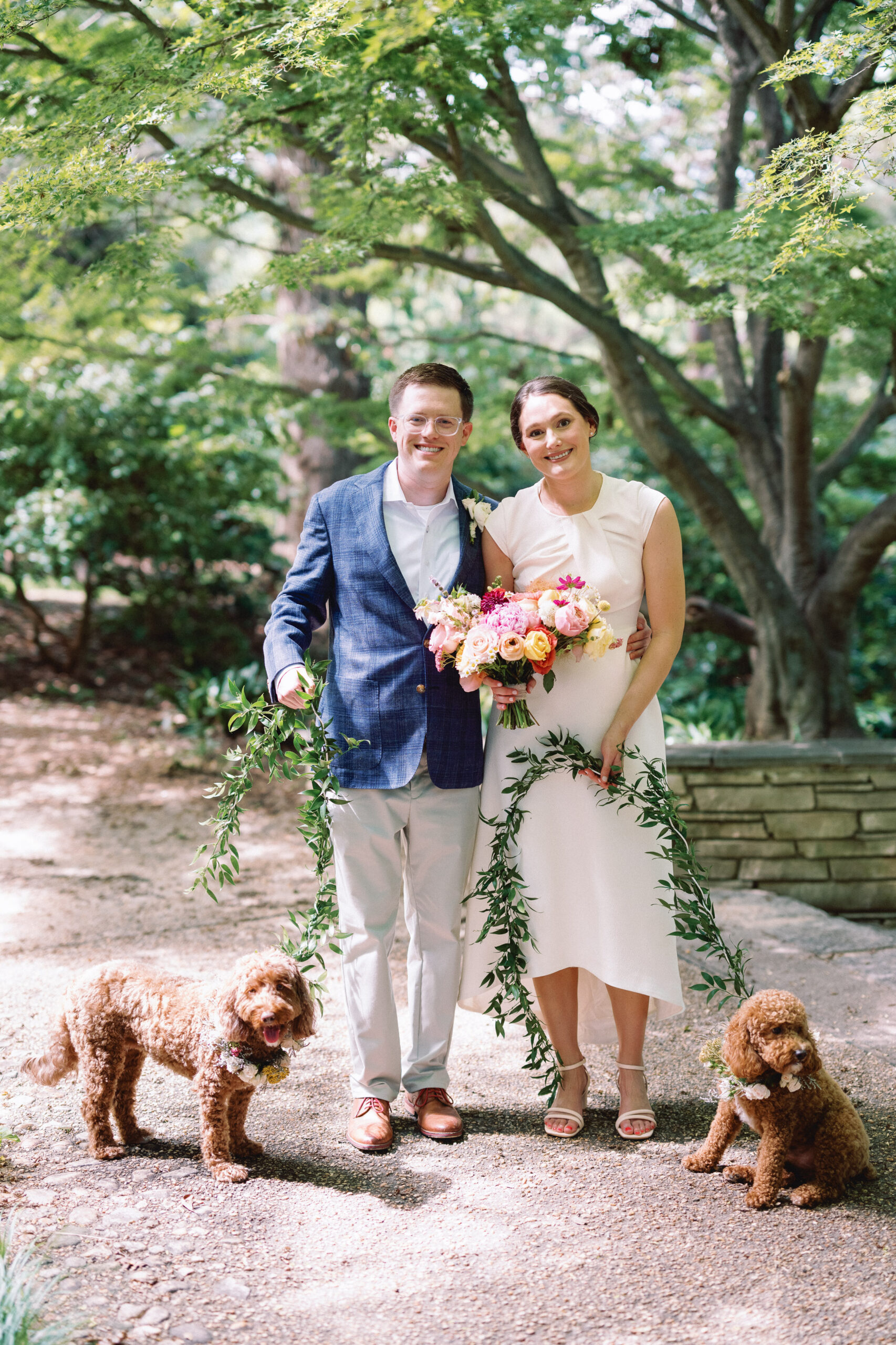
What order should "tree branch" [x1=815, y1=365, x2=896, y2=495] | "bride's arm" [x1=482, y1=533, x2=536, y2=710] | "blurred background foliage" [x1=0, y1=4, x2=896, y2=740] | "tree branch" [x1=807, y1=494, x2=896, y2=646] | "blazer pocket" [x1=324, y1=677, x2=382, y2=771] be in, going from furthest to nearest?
"tree branch" [x1=815, y1=365, x2=896, y2=495], "blurred background foliage" [x1=0, y1=4, x2=896, y2=740], "tree branch" [x1=807, y1=494, x2=896, y2=646], "bride's arm" [x1=482, y1=533, x2=536, y2=710], "blazer pocket" [x1=324, y1=677, x2=382, y2=771]

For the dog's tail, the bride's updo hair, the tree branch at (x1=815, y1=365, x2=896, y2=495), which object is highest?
the tree branch at (x1=815, y1=365, x2=896, y2=495)

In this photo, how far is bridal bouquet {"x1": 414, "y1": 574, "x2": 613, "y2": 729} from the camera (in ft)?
8.39

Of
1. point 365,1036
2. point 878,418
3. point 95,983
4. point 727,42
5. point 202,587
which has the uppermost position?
point 727,42

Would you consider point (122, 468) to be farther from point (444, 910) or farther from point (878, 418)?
point (444, 910)

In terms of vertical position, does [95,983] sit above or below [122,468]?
below

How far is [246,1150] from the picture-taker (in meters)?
2.72

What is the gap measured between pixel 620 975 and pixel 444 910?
499mm

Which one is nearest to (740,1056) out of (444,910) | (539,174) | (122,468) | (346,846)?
(444,910)

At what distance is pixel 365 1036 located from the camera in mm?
2852

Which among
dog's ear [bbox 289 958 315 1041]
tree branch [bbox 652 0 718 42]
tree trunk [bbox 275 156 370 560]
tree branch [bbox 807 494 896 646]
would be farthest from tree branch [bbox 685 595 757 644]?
dog's ear [bbox 289 958 315 1041]

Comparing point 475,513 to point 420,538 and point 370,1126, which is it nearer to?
point 420,538

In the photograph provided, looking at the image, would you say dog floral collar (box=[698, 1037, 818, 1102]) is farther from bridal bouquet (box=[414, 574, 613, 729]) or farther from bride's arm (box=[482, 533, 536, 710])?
bride's arm (box=[482, 533, 536, 710])

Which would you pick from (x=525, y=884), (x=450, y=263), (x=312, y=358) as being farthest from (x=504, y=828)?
(x=312, y=358)

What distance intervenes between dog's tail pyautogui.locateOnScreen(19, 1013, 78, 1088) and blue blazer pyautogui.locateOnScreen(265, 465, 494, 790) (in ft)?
3.06
